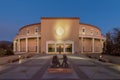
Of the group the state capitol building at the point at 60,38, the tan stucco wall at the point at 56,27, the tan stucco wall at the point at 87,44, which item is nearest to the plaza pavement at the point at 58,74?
the state capitol building at the point at 60,38

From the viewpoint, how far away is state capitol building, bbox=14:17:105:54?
7106cm

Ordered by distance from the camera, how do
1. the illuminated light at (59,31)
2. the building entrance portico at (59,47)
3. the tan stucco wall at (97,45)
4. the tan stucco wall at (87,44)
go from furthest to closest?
the tan stucco wall at (97,45) < the tan stucco wall at (87,44) < the illuminated light at (59,31) < the building entrance portico at (59,47)

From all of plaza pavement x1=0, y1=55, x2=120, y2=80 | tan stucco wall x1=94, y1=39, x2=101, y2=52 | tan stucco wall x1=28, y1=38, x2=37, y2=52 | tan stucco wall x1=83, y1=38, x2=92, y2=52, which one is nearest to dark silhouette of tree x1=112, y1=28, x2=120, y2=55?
plaza pavement x1=0, y1=55, x2=120, y2=80

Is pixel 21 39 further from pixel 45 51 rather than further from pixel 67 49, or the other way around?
pixel 67 49

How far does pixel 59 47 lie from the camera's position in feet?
233

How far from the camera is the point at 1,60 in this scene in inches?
1286

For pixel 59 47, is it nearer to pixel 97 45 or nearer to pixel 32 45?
pixel 32 45

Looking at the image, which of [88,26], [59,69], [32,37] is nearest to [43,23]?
[32,37]

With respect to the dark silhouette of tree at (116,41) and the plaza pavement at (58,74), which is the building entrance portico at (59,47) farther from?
the plaza pavement at (58,74)

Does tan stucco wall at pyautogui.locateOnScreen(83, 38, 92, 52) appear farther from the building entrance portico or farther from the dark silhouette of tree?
the dark silhouette of tree

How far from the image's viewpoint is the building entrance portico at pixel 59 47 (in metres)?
70.6

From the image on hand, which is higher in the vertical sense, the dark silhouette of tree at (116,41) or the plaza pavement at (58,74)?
the dark silhouette of tree at (116,41)

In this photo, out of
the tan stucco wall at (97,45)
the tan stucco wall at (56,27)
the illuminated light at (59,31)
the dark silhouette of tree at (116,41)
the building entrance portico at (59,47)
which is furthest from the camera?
the tan stucco wall at (97,45)

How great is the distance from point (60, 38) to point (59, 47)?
289cm
